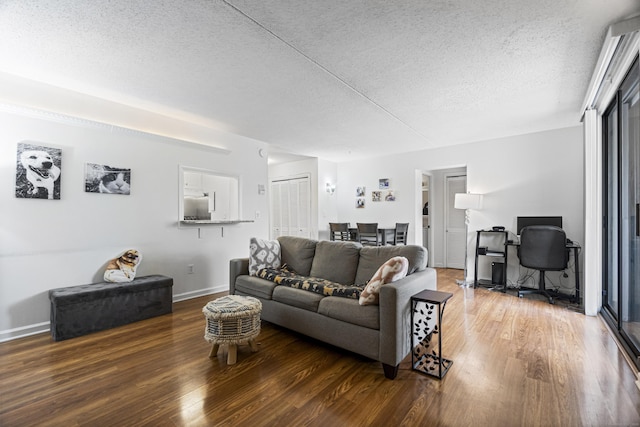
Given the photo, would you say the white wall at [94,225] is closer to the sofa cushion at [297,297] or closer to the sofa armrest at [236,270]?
the sofa armrest at [236,270]

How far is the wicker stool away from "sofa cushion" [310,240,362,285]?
96cm

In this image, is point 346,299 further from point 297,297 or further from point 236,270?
point 236,270

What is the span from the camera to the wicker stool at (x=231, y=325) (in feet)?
7.52

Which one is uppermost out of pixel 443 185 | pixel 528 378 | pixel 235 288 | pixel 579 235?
pixel 443 185

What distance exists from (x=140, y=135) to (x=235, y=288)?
2.19 metres

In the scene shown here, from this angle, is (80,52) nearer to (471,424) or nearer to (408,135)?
(471,424)

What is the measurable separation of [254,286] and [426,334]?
1.75 metres

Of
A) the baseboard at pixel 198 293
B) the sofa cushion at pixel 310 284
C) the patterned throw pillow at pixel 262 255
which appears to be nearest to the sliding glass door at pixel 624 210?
the sofa cushion at pixel 310 284

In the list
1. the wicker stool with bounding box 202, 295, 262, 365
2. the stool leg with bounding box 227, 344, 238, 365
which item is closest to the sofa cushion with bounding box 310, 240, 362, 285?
the wicker stool with bounding box 202, 295, 262, 365

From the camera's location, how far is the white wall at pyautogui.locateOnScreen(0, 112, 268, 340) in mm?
2785

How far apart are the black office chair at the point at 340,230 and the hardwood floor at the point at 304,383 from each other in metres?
3.16

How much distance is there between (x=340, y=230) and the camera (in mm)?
5898

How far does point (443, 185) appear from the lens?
6.26 meters

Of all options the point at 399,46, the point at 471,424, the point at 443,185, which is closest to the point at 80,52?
the point at 399,46
